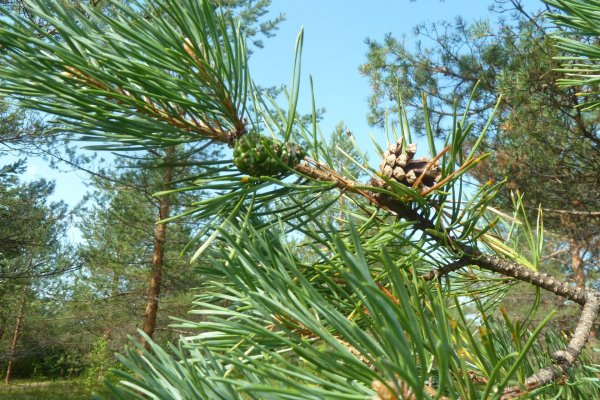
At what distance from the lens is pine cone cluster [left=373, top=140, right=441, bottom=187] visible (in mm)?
522

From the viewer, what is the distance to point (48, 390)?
12.6 meters

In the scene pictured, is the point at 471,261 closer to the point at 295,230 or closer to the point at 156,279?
the point at 295,230

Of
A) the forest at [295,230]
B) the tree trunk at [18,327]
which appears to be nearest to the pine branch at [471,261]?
the forest at [295,230]

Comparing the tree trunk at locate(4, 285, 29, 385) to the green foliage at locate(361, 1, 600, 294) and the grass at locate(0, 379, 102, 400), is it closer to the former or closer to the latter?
the grass at locate(0, 379, 102, 400)

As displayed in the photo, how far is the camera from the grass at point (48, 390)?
35.6 ft

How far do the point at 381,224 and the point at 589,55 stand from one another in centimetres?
30

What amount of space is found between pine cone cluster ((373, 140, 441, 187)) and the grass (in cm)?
1097

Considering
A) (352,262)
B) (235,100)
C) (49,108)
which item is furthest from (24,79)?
(352,262)

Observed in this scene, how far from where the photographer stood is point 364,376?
285mm

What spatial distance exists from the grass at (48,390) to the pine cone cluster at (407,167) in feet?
36.0

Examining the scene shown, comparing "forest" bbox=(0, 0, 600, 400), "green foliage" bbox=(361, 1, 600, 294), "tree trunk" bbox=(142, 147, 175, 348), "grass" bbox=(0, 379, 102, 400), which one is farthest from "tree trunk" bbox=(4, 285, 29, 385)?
"forest" bbox=(0, 0, 600, 400)

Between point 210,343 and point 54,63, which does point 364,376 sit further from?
point 54,63

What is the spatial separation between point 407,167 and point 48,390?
1466 cm

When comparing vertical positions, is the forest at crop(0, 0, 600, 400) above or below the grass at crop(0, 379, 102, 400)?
above
